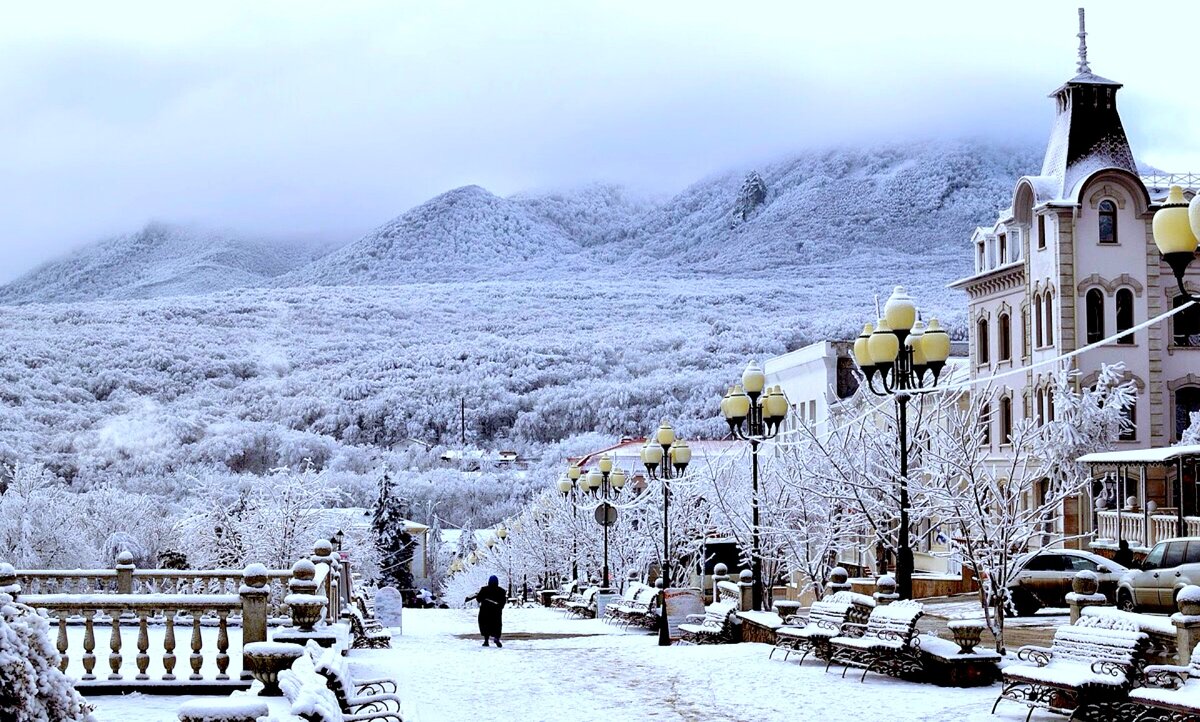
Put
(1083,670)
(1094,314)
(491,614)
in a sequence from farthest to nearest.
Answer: (1094,314) → (491,614) → (1083,670)

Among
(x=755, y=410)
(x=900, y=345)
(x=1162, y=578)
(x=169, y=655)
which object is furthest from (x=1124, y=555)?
(x=169, y=655)

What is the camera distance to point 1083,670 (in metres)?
13.4

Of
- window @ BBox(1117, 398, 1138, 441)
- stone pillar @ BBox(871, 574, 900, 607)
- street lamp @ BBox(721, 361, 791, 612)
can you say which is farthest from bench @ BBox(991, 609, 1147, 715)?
window @ BBox(1117, 398, 1138, 441)

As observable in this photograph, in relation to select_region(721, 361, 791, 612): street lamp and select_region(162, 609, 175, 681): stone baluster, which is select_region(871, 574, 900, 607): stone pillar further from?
select_region(162, 609, 175, 681): stone baluster

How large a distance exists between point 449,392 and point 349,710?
465 ft

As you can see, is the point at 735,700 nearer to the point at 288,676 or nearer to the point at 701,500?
the point at 288,676

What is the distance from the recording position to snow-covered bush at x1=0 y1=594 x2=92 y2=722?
23.0 feet

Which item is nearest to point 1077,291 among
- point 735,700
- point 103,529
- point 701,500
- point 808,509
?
point 808,509

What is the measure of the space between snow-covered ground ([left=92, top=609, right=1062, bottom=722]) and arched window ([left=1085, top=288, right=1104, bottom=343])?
80.6 ft

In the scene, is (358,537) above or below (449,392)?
below

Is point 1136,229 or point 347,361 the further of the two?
point 347,361

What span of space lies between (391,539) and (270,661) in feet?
247

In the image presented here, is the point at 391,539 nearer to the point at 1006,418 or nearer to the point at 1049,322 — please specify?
the point at 1006,418

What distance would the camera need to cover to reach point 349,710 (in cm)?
1235
